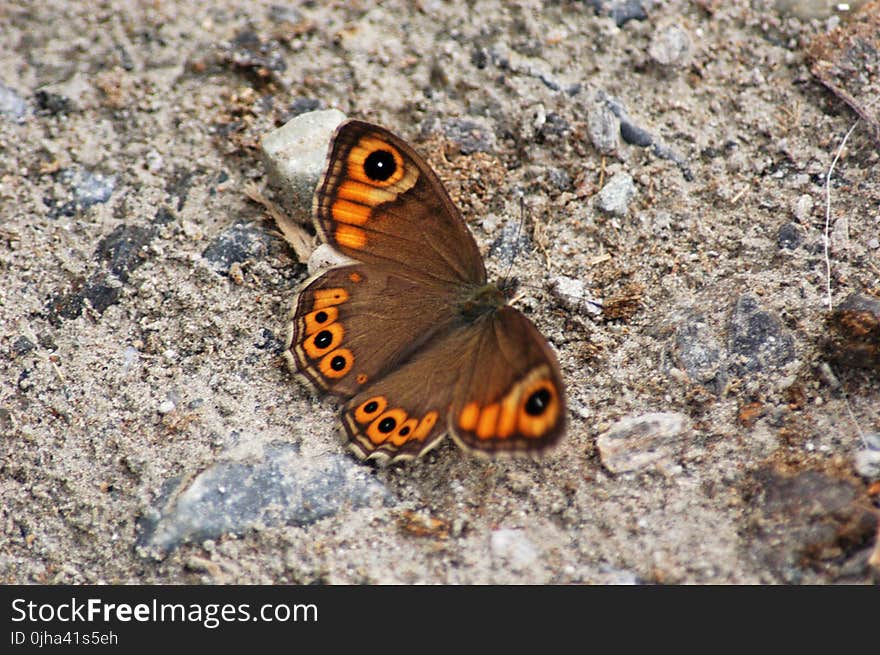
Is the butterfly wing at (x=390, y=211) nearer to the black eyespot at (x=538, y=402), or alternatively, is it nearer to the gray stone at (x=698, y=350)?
the black eyespot at (x=538, y=402)

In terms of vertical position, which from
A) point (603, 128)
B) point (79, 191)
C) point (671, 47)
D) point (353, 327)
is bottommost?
point (79, 191)

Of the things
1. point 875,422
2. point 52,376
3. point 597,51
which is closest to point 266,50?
point 597,51

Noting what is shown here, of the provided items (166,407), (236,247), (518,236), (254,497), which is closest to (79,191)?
(236,247)

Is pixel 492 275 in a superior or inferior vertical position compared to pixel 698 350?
inferior

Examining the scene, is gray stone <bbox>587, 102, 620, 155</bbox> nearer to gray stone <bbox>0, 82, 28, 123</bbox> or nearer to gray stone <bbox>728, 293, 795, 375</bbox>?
gray stone <bbox>728, 293, 795, 375</bbox>

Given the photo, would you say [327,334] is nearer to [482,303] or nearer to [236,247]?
[482,303]

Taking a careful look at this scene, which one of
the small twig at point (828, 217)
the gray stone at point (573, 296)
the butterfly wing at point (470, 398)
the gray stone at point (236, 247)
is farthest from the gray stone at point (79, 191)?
the small twig at point (828, 217)
